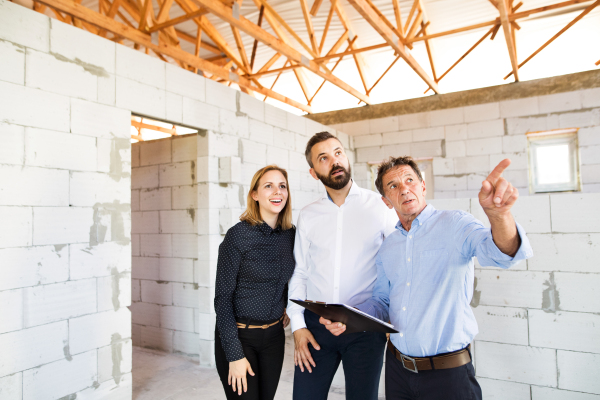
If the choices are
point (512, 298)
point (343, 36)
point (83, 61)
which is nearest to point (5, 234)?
point (83, 61)

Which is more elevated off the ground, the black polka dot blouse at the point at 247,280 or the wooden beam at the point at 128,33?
the wooden beam at the point at 128,33

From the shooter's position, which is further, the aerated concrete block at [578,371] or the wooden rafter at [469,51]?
the wooden rafter at [469,51]

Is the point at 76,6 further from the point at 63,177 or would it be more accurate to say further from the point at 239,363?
the point at 239,363

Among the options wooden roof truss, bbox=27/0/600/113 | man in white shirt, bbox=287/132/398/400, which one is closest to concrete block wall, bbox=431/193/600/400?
man in white shirt, bbox=287/132/398/400

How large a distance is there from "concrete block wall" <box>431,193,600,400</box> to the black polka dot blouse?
1.64 metres

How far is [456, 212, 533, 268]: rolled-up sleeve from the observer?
1.11 m

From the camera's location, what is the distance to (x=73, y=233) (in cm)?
280

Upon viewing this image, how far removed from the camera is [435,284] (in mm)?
1417

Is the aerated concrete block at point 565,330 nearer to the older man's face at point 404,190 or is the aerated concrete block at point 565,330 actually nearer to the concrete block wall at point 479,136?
the older man's face at point 404,190

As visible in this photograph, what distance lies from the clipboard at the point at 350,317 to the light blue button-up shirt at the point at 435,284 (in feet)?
0.54

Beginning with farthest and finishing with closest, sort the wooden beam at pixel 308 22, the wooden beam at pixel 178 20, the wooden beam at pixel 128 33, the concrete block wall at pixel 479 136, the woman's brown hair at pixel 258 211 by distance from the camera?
the concrete block wall at pixel 479 136, the wooden beam at pixel 308 22, the wooden beam at pixel 178 20, the wooden beam at pixel 128 33, the woman's brown hair at pixel 258 211

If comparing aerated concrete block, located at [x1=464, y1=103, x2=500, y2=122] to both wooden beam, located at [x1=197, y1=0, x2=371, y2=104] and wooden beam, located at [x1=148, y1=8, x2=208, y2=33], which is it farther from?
wooden beam, located at [x1=148, y1=8, x2=208, y2=33]

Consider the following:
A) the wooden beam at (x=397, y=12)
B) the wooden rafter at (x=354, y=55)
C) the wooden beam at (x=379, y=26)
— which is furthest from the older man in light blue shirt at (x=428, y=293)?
the wooden rafter at (x=354, y=55)

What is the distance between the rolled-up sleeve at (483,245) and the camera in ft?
3.64
